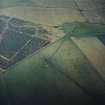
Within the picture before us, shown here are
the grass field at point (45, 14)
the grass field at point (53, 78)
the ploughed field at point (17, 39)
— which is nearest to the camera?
the grass field at point (53, 78)

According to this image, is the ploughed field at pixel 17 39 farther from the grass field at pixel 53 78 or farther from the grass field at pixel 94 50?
the grass field at pixel 94 50

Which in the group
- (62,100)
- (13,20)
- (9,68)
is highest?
(13,20)

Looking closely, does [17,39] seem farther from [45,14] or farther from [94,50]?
[94,50]

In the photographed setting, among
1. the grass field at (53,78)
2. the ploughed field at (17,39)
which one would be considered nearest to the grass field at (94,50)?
the grass field at (53,78)

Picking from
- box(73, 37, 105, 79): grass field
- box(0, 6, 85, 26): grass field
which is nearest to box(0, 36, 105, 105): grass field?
box(73, 37, 105, 79): grass field

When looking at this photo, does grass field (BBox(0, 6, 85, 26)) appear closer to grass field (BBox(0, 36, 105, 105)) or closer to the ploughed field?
the ploughed field

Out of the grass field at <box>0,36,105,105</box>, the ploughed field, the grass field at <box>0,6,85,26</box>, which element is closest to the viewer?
the grass field at <box>0,36,105,105</box>

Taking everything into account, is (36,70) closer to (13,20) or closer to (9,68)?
(9,68)

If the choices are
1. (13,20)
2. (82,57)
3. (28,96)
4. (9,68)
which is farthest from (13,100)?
(13,20)
